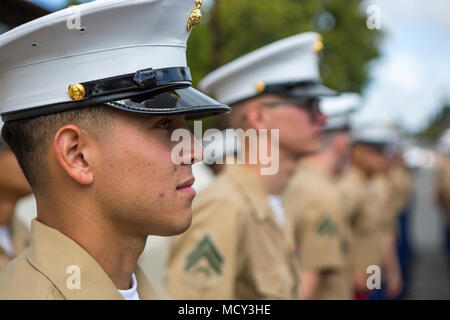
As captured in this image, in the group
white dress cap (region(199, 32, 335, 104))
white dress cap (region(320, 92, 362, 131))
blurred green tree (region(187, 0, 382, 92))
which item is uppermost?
blurred green tree (region(187, 0, 382, 92))

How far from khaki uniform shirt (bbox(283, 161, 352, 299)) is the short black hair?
108 inches

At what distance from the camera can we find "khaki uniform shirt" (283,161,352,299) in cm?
458

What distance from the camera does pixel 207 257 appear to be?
2.95 meters

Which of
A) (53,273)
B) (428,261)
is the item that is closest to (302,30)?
(428,261)

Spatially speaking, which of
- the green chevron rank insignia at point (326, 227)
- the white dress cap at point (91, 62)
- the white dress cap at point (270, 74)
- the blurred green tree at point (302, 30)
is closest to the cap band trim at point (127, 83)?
the white dress cap at point (91, 62)

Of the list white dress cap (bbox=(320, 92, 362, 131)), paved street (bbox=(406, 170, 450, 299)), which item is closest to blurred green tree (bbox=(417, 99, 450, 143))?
paved street (bbox=(406, 170, 450, 299))

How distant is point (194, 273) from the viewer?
2957 mm

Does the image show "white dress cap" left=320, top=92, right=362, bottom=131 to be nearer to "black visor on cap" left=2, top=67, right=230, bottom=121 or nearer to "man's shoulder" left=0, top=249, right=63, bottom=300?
"black visor on cap" left=2, top=67, right=230, bottom=121

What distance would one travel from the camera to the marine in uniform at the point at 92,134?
164 cm

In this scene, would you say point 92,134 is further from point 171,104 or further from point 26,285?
point 26,285

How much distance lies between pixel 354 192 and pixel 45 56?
657cm

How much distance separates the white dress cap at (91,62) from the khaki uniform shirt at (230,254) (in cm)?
132

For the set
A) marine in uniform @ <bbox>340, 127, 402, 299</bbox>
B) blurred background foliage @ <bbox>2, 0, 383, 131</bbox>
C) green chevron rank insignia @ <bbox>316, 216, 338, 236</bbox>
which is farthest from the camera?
blurred background foliage @ <bbox>2, 0, 383, 131</bbox>

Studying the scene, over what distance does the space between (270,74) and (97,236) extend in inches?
86.0
